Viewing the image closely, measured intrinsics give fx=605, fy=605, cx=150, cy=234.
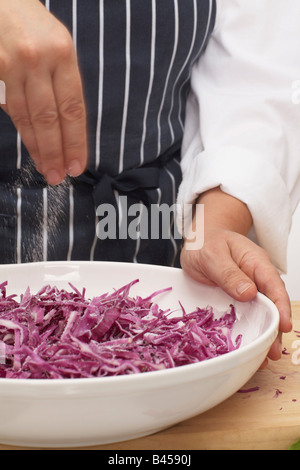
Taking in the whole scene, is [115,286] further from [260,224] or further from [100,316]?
[260,224]

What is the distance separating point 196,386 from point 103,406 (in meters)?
0.10

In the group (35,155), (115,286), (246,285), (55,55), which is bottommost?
(115,286)

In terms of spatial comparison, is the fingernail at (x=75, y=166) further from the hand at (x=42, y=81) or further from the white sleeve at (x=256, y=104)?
the white sleeve at (x=256, y=104)

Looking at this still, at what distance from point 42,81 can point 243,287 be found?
0.39 m

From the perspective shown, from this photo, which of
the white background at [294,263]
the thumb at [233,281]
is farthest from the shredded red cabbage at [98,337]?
the white background at [294,263]

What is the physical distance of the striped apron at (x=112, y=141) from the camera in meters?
1.21

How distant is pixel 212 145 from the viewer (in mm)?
1321

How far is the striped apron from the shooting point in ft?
3.96

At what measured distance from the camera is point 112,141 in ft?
4.17

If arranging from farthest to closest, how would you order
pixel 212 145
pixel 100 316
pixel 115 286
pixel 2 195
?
pixel 212 145 → pixel 2 195 → pixel 115 286 → pixel 100 316

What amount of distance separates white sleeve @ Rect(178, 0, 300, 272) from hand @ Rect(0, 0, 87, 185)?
0.48 metres

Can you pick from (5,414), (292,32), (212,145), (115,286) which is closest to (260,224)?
(212,145)

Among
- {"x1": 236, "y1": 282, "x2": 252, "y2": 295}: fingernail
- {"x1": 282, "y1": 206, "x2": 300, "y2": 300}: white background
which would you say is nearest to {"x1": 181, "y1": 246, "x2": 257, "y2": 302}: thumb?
{"x1": 236, "y1": 282, "x2": 252, "y2": 295}: fingernail

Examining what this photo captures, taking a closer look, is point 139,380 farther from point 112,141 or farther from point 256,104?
point 256,104
